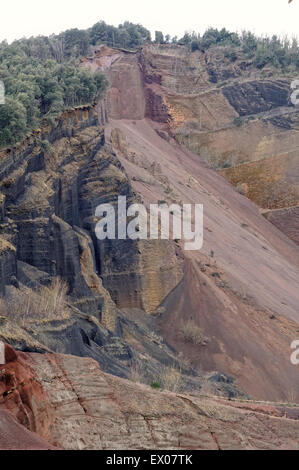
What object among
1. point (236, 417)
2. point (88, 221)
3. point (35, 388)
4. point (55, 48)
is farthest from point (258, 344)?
point (55, 48)

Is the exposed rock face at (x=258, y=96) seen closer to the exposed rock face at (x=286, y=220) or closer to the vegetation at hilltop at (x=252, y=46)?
the vegetation at hilltop at (x=252, y=46)

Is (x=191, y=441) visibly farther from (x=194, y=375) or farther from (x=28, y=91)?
(x=28, y=91)

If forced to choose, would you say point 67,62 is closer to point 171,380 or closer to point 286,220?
point 286,220

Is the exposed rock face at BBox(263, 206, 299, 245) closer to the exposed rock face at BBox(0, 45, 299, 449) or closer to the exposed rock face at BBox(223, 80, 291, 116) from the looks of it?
the exposed rock face at BBox(0, 45, 299, 449)

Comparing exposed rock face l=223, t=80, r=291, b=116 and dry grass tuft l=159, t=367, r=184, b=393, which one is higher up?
exposed rock face l=223, t=80, r=291, b=116

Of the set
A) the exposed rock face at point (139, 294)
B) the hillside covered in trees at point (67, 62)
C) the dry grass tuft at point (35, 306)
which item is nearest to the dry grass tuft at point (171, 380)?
the exposed rock face at point (139, 294)

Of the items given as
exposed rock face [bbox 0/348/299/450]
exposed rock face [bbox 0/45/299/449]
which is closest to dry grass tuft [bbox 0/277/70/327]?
exposed rock face [bbox 0/45/299/449]
